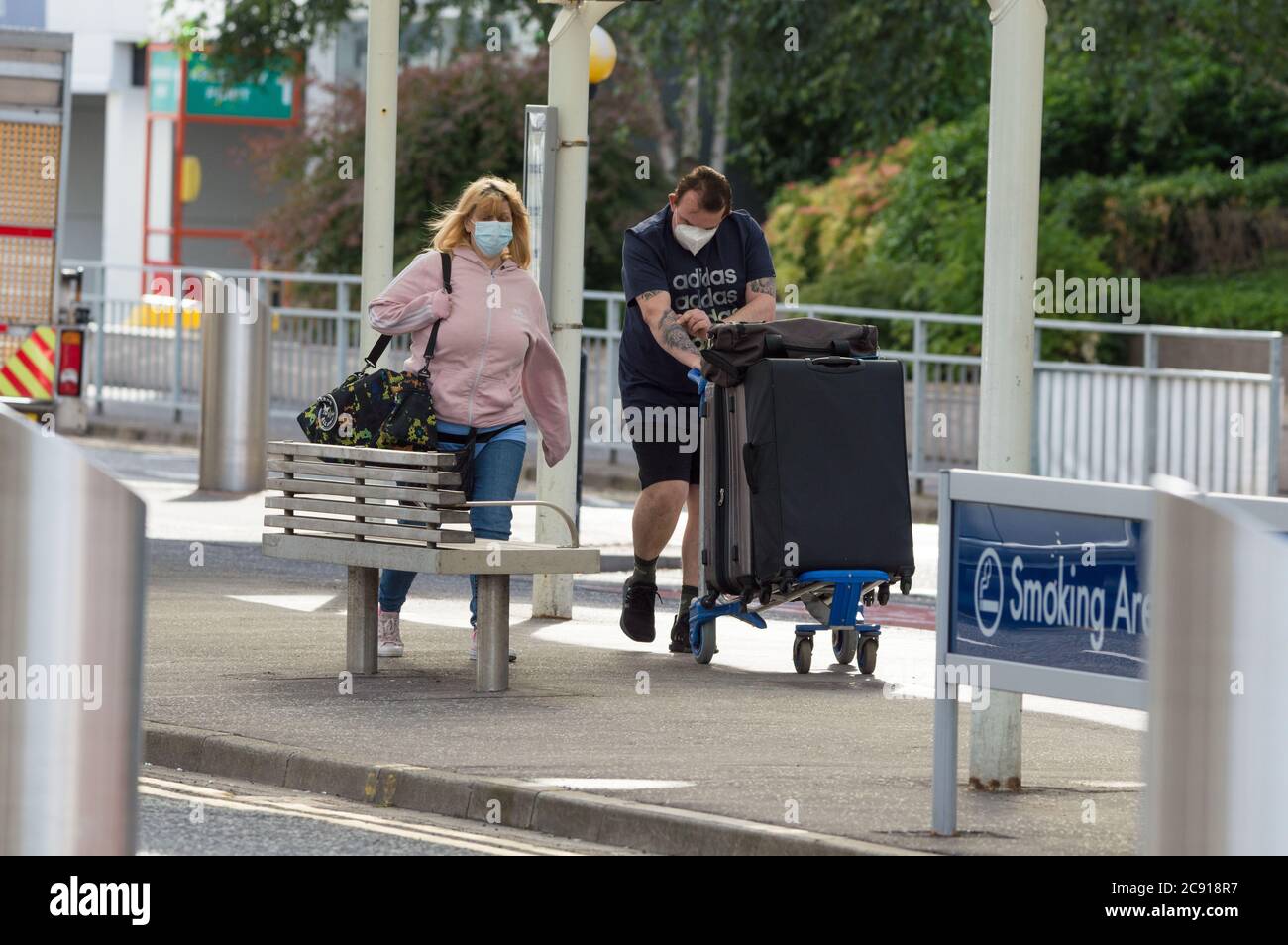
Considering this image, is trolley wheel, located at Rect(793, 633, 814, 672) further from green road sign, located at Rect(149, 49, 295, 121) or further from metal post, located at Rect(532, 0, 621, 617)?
green road sign, located at Rect(149, 49, 295, 121)

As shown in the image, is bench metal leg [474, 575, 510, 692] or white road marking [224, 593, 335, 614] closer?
bench metal leg [474, 575, 510, 692]

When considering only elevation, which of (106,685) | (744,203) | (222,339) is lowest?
(106,685)

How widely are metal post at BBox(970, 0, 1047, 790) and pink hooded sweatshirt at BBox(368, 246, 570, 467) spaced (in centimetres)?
254

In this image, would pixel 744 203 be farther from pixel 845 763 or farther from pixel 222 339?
pixel 845 763

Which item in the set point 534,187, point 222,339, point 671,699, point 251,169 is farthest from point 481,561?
point 251,169

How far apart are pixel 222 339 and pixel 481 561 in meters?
9.42

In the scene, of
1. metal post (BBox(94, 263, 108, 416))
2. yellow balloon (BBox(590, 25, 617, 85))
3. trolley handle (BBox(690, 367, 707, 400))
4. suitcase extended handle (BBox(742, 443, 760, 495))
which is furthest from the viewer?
metal post (BBox(94, 263, 108, 416))

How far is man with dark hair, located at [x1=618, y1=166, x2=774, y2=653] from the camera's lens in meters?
10.2

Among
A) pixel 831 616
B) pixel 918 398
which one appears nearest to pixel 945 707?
pixel 831 616

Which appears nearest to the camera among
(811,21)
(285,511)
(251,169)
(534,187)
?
(285,511)

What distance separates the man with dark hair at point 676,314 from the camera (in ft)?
33.4

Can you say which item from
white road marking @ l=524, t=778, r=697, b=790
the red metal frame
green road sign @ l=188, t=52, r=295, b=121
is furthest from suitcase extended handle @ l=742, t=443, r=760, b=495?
the red metal frame

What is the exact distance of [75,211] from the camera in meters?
45.4
